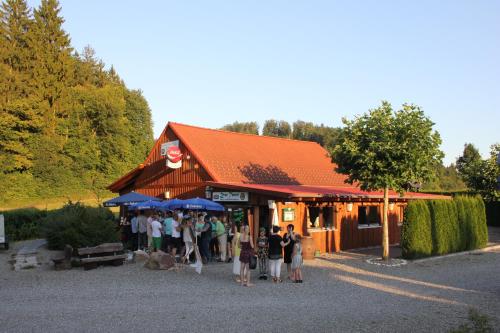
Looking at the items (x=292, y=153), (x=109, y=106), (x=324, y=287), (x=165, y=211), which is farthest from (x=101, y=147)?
(x=324, y=287)

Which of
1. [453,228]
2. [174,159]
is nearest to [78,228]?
[174,159]

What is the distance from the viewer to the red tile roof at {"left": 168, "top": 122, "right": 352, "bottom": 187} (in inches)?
832

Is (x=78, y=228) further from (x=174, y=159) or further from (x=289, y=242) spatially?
(x=289, y=242)

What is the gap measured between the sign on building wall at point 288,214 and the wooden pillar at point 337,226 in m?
2.70

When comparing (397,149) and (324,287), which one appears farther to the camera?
(397,149)

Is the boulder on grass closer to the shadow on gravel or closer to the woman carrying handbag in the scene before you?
the woman carrying handbag

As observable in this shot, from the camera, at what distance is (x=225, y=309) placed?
29.5 ft

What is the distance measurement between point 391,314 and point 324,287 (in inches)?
125

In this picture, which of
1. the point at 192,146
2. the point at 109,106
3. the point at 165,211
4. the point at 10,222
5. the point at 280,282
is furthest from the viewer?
the point at 109,106

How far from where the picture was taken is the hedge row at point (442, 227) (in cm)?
1683

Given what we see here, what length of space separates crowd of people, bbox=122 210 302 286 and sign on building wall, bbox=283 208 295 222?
3.18 ft

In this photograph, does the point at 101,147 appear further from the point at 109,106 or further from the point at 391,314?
the point at 391,314

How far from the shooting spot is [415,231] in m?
16.9

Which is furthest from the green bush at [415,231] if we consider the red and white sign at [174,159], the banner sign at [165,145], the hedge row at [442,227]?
the banner sign at [165,145]
